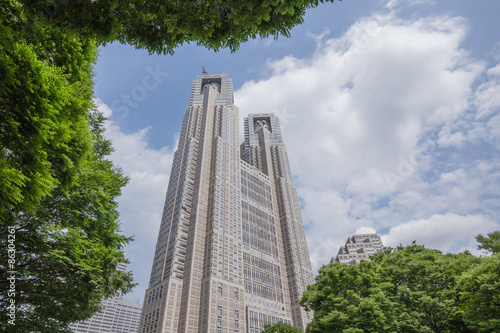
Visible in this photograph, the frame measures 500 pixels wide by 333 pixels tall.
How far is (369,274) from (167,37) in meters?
21.6

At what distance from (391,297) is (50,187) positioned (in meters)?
21.3

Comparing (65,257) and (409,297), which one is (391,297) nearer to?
(409,297)

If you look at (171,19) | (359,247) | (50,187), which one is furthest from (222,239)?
(359,247)

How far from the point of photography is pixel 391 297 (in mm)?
18875

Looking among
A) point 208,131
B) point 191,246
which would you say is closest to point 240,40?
point 191,246

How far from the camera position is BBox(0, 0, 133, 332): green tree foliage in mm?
6758

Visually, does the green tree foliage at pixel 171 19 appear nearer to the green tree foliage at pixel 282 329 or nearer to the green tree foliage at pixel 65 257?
the green tree foliage at pixel 65 257

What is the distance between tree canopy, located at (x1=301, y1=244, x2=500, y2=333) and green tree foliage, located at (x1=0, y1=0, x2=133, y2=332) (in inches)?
590

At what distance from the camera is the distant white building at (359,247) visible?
13988 centimetres

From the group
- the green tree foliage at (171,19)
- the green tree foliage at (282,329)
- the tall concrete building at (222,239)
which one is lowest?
the green tree foliage at (282,329)

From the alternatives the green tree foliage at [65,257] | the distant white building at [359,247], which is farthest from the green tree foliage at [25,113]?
the distant white building at [359,247]

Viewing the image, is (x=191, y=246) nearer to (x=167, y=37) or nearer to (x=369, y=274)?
(x=369, y=274)

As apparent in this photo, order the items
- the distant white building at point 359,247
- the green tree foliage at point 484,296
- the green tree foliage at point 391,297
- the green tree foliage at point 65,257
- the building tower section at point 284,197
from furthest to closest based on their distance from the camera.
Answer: the distant white building at point 359,247 < the building tower section at point 284,197 < the green tree foliage at point 391,297 < the green tree foliage at point 484,296 < the green tree foliage at point 65,257

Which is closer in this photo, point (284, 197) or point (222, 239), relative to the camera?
point (222, 239)
